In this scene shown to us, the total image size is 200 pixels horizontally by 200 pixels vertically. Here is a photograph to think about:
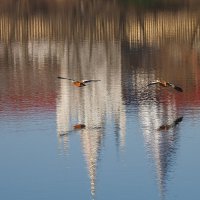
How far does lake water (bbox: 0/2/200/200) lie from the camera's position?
1151 centimetres

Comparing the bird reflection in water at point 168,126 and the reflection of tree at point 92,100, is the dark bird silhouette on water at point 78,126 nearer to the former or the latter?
the reflection of tree at point 92,100

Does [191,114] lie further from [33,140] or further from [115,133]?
[33,140]

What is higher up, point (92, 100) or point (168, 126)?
point (92, 100)

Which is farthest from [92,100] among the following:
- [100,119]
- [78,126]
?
[78,126]

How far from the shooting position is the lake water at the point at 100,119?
37.8 ft

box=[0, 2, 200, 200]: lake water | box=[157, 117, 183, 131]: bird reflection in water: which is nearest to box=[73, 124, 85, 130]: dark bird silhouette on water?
box=[0, 2, 200, 200]: lake water

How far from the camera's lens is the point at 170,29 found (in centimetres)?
2858

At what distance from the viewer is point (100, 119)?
593 inches

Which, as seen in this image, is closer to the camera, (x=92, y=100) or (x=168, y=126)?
(x=168, y=126)

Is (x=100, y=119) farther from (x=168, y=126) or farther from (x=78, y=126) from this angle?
(x=168, y=126)

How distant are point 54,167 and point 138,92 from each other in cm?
518

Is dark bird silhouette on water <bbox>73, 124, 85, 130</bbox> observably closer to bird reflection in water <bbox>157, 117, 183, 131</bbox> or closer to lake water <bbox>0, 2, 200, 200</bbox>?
lake water <bbox>0, 2, 200, 200</bbox>

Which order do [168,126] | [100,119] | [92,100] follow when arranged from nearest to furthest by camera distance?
[168,126] < [100,119] < [92,100]

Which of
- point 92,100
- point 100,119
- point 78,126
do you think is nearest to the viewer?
point 78,126
